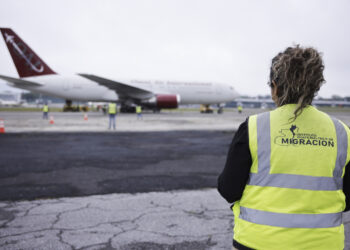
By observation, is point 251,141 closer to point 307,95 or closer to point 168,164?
point 307,95

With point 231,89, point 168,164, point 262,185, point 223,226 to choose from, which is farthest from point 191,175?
point 231,89

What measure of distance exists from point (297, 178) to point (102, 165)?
5.87m

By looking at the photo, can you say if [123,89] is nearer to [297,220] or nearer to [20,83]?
[20,83]

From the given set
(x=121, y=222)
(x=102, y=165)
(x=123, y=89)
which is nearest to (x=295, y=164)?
(x=121, y=222)

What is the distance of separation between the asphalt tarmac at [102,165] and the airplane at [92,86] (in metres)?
17.1

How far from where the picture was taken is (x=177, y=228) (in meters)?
3.44

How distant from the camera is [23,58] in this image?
93.0 ft

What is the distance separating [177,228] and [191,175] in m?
2.54

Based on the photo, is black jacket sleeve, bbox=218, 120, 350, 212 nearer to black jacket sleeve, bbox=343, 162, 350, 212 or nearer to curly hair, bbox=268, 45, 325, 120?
black jacket sleeve, bbox=343, 162, 350, 212

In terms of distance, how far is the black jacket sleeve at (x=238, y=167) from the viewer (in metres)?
1.46

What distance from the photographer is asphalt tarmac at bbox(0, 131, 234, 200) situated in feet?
16.6

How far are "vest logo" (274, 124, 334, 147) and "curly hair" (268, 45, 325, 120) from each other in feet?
0.25

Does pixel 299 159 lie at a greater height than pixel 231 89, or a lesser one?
lesser

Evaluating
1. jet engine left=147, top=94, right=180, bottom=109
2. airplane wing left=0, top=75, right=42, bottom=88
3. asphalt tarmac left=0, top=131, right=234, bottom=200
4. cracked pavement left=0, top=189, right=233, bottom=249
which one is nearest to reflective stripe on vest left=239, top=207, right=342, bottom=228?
cracked pavement left=0, top=189, right=233, bottom=249
